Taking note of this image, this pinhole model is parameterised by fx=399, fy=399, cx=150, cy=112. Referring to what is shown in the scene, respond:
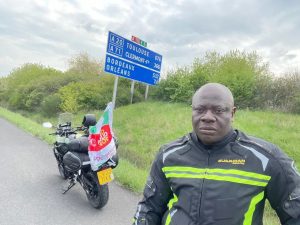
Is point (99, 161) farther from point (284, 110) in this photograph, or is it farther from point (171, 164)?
point (284, 110)

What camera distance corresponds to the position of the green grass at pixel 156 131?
8.56 metres

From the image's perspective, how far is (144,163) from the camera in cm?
1062

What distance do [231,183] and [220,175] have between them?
0.07 meters

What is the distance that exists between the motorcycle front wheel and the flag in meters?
0.26

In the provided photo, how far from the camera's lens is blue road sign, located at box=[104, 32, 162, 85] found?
1360 cm

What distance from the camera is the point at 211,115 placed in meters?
2.29

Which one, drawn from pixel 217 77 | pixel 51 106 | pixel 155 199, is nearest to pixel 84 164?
pixel 155 199

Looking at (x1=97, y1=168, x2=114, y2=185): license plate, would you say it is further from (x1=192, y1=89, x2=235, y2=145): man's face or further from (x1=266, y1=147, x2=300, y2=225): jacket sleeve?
(x1=266, y1=147, x2=300, y2=225): jacket sleeve

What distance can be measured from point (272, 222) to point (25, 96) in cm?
3437

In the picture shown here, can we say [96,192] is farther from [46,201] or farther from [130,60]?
[130,60]

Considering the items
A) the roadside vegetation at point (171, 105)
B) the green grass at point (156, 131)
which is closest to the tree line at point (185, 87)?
the roadside vegetation at point (171, 105)

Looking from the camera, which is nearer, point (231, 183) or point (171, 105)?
point (231, 183)

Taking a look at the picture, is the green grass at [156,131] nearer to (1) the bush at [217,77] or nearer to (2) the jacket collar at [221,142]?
(1) the bush at [217,77]

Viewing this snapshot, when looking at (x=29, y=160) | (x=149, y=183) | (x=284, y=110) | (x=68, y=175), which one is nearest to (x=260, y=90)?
(x=284, y=110)
